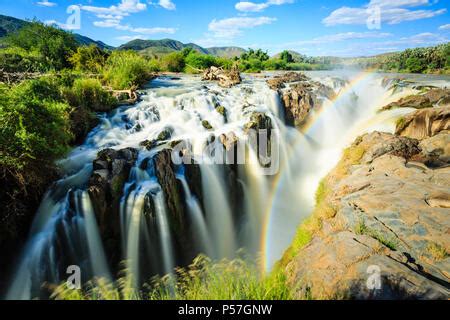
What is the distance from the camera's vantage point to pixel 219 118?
13516 mm

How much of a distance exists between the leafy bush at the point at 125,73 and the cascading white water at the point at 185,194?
6.52 ft

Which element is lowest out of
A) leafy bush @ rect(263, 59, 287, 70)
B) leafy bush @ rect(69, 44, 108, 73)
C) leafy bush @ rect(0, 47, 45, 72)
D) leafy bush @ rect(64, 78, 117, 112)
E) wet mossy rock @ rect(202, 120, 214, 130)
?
wet mossy rock @ rect(202, 120, 214, 130)

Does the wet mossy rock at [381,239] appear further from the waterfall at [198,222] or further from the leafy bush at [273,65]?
the leafy bush at [273,65]

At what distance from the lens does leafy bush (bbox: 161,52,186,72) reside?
33.3 metres

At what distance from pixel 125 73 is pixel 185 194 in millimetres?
11936

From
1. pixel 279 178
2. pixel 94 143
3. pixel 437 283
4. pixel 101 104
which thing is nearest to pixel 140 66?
pixel 101 104

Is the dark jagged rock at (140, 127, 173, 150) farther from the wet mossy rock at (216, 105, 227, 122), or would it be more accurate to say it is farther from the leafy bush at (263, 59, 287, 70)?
the leafy bush at (263, 59, 287, 70)

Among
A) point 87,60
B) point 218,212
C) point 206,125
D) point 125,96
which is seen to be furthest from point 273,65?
point 218,212

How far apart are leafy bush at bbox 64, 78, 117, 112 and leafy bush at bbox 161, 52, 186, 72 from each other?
21.9 meters

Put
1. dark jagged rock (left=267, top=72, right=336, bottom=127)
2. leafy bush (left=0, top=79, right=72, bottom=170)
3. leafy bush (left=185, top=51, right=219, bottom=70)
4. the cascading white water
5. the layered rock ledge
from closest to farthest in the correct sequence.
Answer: the layered rock ledge, leafy bush (left=0, top=79, right=72, bottom=170), the cascading white water, dark jagged rock (left=267, top=72, right=336, bottom=127), leafy bush (left=185, top=51, right=219, bottom=70)

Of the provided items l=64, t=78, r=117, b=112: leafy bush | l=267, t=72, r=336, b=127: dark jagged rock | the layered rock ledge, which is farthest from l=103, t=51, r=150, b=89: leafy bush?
the layered rock ledge

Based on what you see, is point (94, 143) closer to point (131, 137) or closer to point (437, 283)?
point (131, 137)

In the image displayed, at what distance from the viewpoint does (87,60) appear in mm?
19406

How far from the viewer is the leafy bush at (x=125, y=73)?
54.6 ft
